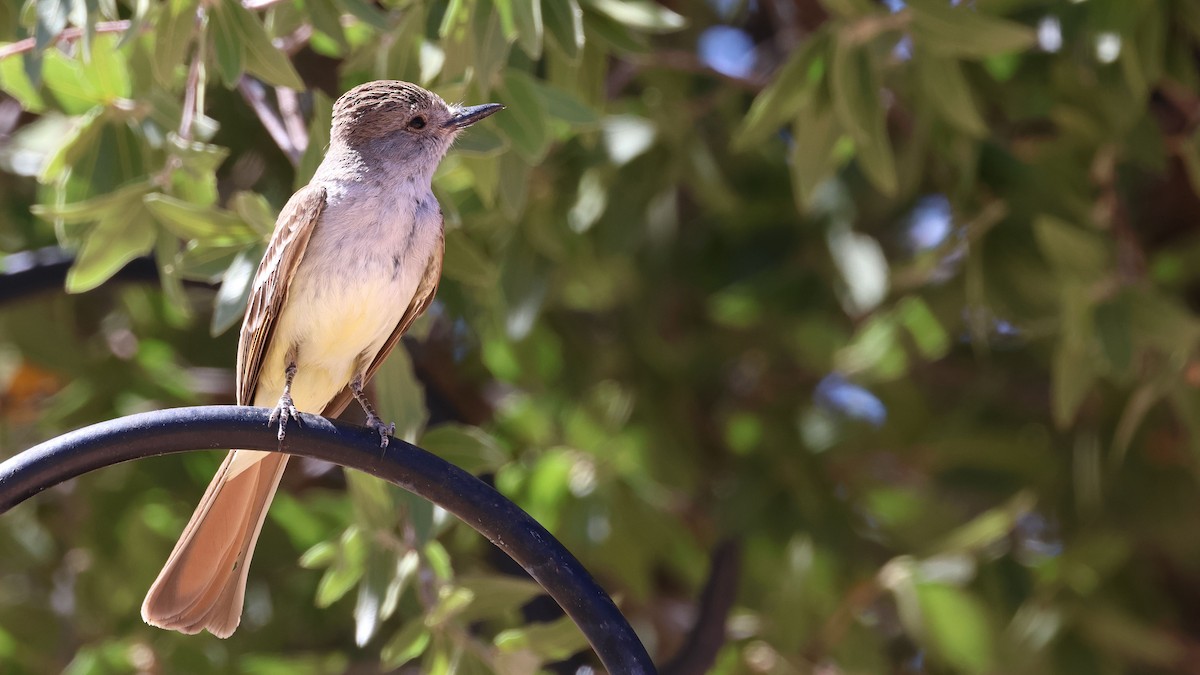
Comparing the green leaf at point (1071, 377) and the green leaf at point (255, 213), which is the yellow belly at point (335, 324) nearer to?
the green leaf at point (255, 213)

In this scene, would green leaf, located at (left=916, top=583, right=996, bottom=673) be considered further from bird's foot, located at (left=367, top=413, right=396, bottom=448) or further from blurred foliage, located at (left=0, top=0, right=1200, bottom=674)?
bird's foot, located at (left=367, top=413, right=396, bottom=448)

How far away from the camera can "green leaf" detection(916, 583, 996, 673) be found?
17.2 feet

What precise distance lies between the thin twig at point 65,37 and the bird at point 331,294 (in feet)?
2.08

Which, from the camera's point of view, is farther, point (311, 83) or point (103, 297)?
point (103, 297)

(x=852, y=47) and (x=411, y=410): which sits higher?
(x=852, y=47)

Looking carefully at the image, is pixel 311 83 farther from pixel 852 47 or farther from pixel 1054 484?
pixel 1054 484

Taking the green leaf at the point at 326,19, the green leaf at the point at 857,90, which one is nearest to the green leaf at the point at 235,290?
the green leaf at the point at 326,19

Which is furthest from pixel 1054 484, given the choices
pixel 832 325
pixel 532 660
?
pixel 532 660

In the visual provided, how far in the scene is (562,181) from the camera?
213 inches

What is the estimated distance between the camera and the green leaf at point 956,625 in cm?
525

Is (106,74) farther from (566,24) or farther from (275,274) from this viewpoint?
(566,24)

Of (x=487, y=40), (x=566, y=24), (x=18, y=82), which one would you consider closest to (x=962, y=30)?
(x=566, y=24)

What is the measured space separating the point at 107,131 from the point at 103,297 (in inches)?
109

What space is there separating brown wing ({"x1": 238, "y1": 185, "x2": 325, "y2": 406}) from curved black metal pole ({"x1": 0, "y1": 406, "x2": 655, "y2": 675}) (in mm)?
642
